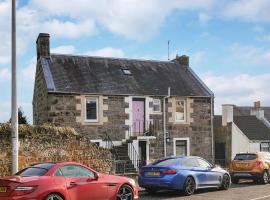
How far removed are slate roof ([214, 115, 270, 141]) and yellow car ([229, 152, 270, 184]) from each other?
47.1 feet

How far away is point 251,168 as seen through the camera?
22.7 metres

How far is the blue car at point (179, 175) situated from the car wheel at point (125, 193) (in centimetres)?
298

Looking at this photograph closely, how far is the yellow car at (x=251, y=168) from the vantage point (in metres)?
22.5

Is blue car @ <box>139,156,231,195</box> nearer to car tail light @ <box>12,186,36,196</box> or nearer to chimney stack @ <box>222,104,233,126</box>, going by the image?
car tail light @ <box>12,186,36,196</box>

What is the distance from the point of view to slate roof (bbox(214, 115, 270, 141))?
3786 centimetres

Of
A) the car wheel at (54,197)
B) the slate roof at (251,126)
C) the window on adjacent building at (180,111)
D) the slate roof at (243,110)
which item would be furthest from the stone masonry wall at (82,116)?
the slate roof at (243,110)

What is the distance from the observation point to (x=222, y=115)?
37.1 metres

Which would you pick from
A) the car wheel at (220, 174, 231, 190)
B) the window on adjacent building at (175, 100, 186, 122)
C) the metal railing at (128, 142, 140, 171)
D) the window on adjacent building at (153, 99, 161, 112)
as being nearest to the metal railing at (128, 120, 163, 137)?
the window on adjacent building at (153, 99, 161, 112)

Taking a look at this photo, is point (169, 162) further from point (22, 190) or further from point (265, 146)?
point (265, 146)

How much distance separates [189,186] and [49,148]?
6.13 m

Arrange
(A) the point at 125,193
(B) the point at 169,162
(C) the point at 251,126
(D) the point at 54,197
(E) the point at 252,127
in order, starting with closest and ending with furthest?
(D) the point at 54,197
(A) the point at 125,193
(B) the point at 169,162
(E) the point at 252,127
(C) the point at 251,126

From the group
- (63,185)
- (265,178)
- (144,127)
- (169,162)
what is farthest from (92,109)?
(63,185)

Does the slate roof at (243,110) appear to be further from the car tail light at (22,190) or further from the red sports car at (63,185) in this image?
the car tail light at (22,190)

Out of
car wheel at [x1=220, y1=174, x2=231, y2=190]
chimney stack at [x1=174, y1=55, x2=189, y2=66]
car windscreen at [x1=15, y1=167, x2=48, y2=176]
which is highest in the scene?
chimney stack at [x1=174, y1=55, x2=189, y2=66]
